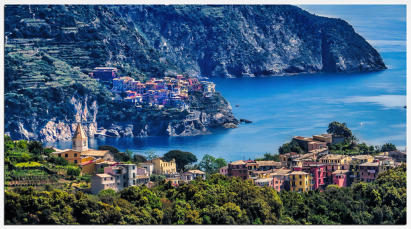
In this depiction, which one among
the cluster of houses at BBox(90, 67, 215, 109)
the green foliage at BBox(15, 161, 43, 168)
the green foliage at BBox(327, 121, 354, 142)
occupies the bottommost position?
the green foliage at BBox(15, 161, 43, 168)

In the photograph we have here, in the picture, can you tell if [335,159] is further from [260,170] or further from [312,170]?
[260,170]

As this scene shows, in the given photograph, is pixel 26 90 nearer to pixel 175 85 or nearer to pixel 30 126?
pixel 30 126

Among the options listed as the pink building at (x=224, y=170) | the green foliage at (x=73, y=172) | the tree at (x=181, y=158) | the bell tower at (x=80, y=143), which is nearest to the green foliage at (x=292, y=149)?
the tree at (x=181, y=158)

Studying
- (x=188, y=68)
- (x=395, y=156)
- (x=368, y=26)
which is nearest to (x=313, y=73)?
(x=188, y=68)

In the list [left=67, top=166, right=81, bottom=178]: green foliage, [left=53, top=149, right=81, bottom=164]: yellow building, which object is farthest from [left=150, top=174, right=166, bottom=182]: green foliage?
[left=53, top=149, right=81, bottom=164]: yellow building

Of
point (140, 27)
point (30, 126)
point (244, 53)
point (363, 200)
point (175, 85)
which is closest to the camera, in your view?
point (363, 200)

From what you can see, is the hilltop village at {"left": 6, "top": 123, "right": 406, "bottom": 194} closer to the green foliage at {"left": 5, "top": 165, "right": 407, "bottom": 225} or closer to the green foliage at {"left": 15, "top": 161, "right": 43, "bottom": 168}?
the green foliage at {"left": 15, "top": 161, "right": 43, "bottom": 168}

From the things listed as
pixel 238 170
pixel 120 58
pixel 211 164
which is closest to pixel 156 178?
pixel 238 170
